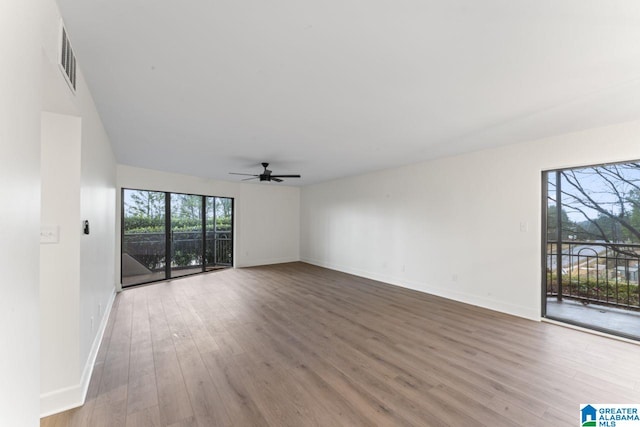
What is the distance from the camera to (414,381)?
2.21 m

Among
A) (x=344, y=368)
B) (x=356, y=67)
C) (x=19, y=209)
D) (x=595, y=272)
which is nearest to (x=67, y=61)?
(x=19, y=209)

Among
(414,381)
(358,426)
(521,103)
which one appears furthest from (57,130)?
(521,103)

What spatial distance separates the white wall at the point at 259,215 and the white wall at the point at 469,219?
2261 millimetres

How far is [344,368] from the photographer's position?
239cm

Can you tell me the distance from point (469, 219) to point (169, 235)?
581cm

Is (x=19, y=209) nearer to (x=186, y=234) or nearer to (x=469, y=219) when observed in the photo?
(x=469, y=219)

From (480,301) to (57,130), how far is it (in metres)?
5.24

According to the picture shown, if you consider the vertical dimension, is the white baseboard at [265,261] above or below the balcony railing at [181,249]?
below

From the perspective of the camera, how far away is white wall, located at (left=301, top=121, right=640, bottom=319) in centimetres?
350

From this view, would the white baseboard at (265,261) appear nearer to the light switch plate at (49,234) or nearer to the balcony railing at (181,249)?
the balcony railing at (181,249)

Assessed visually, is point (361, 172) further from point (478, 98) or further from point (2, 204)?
point (2, 204)

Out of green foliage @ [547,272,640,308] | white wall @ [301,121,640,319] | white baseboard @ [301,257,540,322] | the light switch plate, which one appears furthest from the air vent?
green foliage @ [547,272,640,308]

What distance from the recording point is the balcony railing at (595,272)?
145 inches

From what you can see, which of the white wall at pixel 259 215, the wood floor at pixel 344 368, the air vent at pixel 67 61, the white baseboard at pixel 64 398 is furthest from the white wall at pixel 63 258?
the white wall at pixel 259 215
